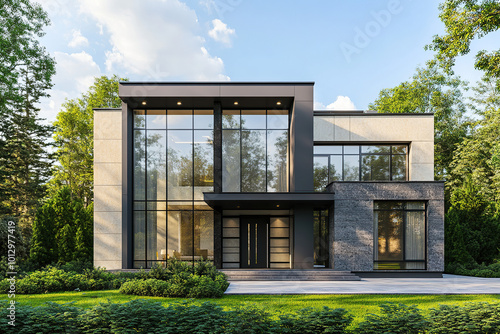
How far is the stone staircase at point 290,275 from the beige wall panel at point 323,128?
7450 mm

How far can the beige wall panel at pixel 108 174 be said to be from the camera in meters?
19.0

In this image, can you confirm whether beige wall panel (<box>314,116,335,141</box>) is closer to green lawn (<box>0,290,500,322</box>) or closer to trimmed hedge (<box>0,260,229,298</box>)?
trimmed hedge (<box>0,260,229,298</box>)

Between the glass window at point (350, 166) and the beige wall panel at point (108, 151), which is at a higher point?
the beige wall panel at point (108, 151)

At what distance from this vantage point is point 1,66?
19531mm

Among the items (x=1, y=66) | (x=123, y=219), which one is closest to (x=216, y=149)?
(x=123, y=219)

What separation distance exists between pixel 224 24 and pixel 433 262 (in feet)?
49.5

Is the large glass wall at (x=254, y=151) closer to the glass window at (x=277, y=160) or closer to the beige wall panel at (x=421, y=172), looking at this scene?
the glass window at (x=277, y=160)

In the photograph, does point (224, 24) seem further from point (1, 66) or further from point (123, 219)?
point (1, 66)

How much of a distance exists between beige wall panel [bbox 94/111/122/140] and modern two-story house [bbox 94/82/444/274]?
6 centimetres

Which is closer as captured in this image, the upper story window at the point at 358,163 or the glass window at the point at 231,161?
the glass window at the point at 231,161

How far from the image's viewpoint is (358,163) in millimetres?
20109

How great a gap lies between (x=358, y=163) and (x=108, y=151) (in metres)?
14.3

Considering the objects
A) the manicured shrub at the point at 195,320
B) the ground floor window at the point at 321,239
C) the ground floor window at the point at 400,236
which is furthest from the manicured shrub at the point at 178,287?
the ground floor window at the point at 400,236

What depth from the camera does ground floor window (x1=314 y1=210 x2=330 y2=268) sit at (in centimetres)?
1866
